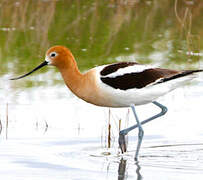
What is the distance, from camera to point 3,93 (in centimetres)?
898

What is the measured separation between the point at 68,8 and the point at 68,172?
29.7ft

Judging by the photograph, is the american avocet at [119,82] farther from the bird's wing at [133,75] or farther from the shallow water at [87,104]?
the shallow water at [87,104]

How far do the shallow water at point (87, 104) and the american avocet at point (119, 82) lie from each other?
1.34 feet

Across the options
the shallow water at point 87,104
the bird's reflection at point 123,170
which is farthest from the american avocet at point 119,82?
the shallow water at point 87,104

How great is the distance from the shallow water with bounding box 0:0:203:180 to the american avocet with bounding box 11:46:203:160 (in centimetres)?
41

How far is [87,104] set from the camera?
8484 millimetres

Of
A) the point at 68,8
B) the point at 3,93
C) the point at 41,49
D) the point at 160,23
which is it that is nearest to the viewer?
the point at 3,93

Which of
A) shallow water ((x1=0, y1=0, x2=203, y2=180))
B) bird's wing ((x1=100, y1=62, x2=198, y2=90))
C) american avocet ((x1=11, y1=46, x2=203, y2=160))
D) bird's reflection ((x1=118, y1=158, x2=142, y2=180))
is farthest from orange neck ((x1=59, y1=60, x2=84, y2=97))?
bird's reflection ((x1=118, y1=158, x2=142, y2=180))

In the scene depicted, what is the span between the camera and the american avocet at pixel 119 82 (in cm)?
664

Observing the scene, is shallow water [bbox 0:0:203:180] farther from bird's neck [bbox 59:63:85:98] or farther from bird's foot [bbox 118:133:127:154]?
bird's neck [bbox 59:63:85:98]

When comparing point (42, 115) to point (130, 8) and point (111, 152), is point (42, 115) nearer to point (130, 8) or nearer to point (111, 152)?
point (111, 152)

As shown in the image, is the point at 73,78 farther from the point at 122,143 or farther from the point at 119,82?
the point at 122,143

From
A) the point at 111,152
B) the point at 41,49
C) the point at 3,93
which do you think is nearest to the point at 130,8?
the point at 41,49

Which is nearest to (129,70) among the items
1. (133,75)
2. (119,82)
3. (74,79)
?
(133,75)
